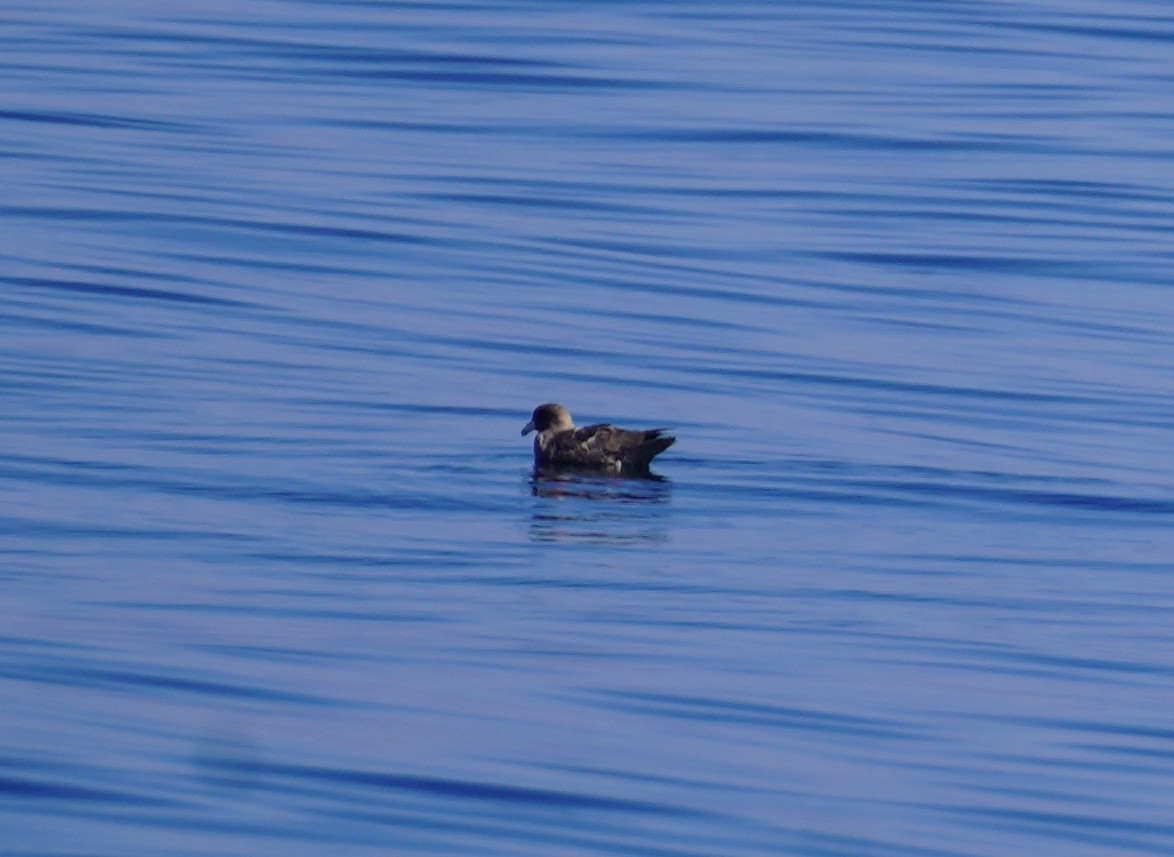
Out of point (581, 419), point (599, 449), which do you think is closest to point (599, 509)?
point (599, 449)

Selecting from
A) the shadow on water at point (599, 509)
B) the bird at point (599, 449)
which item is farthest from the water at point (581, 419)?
the bird at point (599, 449)

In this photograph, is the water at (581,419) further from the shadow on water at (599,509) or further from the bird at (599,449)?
the bird at (599,449)

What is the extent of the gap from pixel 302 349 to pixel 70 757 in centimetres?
808

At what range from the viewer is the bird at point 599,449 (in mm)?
13188

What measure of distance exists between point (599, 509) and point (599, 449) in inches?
25.3

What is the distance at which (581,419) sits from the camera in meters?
14.9

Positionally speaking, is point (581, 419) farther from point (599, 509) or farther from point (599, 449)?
point (599, 509)

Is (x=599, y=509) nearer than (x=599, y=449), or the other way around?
(x=599, y=509)

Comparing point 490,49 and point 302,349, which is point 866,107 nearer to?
point 490,49

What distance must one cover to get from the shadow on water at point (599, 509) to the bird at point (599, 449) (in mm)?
62

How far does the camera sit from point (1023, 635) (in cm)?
1005

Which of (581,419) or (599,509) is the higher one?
(581,419)

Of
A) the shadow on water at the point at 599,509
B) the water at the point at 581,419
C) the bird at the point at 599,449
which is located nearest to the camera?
the water at the point at 581,419

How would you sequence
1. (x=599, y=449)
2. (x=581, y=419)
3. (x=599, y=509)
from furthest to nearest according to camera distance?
(x=581, y=419), (x=599, y=449), (x=599, y=509)
